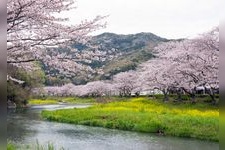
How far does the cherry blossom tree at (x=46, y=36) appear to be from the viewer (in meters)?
5.24

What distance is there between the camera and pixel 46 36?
5.68 m

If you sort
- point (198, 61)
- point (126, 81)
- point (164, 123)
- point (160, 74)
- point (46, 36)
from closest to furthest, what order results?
point (46, 36) → point (164, 123) → point (198, 61) → point (160, 74) → point (126, 81)

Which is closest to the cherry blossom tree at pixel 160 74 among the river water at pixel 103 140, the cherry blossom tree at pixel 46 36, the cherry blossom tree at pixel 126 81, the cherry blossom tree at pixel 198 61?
the cherry blossom tree at pixel 198 61

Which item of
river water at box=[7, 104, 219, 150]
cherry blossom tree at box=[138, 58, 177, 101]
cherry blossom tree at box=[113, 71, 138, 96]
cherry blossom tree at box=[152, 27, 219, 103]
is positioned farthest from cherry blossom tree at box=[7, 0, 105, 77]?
cherry blossom tree at box=[113, 71, 138, 96]

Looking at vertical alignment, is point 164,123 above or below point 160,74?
below

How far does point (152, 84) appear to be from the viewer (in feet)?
115

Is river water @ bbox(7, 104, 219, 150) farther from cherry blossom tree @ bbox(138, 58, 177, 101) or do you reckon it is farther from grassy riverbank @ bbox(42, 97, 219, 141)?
cherry blossom tree @ bbox(138, 58, 177, 101)

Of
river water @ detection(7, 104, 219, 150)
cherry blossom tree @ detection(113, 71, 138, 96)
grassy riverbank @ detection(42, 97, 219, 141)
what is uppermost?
cherry blossom tree @ detection(113, 71, 138, 96)

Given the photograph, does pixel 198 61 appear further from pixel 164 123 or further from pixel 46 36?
pixel 46 36

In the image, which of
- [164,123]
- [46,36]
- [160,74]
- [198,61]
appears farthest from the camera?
[160,74]

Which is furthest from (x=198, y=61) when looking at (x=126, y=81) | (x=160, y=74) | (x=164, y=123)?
(x=126, y=81)

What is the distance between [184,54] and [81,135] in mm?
14735

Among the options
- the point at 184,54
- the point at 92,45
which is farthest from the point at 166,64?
the point at 92,45

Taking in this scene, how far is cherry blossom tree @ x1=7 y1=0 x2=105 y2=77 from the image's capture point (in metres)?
5.24
